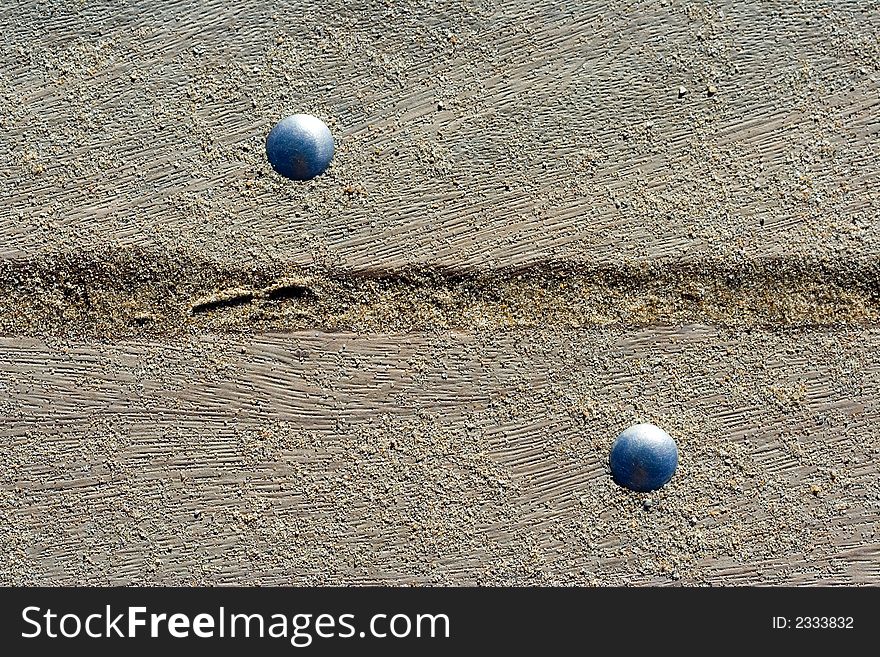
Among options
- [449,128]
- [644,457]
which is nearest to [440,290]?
[449,128]

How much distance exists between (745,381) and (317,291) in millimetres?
1146

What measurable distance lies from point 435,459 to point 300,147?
0.89 metres

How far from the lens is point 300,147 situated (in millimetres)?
1670

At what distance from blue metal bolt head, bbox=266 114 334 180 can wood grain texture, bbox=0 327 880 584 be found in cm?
44

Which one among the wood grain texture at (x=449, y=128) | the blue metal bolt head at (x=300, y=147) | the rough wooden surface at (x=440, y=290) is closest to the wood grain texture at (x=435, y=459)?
the rough wooden surface at (x=440, y=290)

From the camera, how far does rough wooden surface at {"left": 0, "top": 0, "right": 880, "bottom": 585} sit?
1.70 m

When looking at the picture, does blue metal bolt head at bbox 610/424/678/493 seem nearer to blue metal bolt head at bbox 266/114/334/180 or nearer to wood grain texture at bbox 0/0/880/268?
wood grain texture at bbox 0/0/880/268

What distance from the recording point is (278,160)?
1.69 meters

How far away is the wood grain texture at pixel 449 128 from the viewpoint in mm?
1697

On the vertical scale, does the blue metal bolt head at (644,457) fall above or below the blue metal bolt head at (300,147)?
below

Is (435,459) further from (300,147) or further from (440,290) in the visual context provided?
(300,147)

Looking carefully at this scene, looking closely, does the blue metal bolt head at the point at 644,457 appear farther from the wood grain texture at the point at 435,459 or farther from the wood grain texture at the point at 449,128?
the wood grain texture at the point at 449,128

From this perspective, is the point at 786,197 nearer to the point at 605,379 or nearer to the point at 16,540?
the point at 605,379

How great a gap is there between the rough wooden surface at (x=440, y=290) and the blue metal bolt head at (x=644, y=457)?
4 cm
